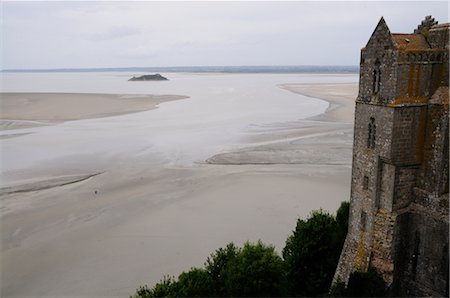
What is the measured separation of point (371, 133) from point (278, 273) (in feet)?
22.9

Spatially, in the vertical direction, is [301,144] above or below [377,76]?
below

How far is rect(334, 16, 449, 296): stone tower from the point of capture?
16.4 metres

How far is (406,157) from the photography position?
16891mm

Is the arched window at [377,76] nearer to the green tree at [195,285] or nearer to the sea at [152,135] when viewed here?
the green tree at [195,285]

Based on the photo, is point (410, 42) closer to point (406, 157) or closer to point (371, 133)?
point (371, 133)

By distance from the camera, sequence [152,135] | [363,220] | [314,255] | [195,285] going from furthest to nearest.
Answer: [152,135] < [314,255] < [363,220] < [195,285]

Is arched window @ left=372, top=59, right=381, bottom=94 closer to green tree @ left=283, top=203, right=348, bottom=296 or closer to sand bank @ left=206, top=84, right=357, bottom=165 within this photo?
green tree @ left=283, top=203, right=348, bottom=296

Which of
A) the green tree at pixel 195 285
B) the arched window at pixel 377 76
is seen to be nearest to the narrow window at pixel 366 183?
the arched window at pixel 377 76

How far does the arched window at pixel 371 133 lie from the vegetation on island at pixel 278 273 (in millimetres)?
5096

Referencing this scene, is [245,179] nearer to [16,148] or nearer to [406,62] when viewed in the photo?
[406,62]

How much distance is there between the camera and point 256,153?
4666cm

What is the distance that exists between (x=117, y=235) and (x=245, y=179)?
46.5 ft

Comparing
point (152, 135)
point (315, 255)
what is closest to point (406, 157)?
point (315, 255)

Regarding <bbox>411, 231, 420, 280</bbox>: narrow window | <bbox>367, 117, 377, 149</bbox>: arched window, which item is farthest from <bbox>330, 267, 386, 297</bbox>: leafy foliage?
<bbox>367, 117, 377, 149</bbox>: arched window
